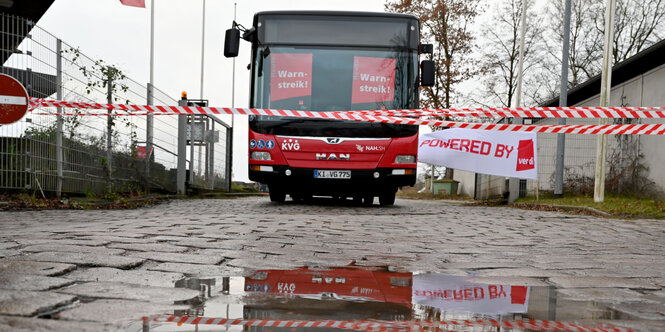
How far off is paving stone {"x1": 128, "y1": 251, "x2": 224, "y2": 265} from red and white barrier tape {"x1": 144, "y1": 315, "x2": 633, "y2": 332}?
164 centimetres

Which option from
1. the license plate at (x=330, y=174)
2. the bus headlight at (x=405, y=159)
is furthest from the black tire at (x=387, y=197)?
the license plate at (x=330, y=174)

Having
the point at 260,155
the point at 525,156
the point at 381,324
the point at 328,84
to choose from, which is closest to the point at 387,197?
the point at 328,84

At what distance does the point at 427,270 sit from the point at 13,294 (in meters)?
2.30

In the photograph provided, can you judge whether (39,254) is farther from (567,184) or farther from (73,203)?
(567,184)

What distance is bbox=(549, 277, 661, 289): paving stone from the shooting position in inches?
139

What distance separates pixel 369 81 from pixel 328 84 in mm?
729

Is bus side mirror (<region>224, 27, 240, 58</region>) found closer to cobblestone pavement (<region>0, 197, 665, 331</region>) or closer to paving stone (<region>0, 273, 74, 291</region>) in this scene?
cobblestone pavement (<region>0, 197, 665, 331</region>)

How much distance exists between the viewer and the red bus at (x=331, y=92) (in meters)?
11.6

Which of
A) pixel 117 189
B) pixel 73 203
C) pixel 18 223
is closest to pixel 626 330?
pixel 18 223

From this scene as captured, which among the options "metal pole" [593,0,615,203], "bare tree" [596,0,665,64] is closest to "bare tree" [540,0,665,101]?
"bare tree" [596,0,665,64]

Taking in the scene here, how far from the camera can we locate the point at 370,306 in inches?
107

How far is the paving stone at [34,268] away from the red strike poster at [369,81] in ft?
28.0

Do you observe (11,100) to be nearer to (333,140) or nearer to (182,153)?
(333,140)

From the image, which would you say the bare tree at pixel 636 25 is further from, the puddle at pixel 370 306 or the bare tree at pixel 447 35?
the puddle at pixel 370 306
